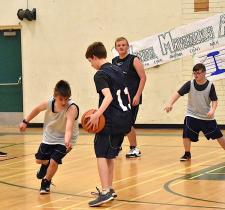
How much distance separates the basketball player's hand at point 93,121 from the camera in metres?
6.33

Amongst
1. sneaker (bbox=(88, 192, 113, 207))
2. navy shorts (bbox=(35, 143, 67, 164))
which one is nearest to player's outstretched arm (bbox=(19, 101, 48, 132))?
navy shorts (bbox=(35, 143, 67, 164))

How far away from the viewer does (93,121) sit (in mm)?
6348

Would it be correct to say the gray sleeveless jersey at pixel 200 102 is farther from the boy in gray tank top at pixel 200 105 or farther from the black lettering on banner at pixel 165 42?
the black lettering on banner at pixel 165 42

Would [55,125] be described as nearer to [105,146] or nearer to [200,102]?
[105,146]

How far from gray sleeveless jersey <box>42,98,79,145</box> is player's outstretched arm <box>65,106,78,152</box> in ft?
0.34

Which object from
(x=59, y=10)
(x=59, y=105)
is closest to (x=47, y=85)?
(x=59, y=10)

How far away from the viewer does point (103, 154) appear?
21.8 ft

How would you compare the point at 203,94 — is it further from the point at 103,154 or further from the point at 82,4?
the point at 82,4

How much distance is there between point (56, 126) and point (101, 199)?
3.75 ft

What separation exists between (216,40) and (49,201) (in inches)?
343

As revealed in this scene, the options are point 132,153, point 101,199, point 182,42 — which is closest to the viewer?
point 101,199

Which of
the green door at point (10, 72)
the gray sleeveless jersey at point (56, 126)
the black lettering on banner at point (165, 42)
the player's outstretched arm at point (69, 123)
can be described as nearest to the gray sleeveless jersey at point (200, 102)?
the gray sleeveless jersey at point (56, 126)

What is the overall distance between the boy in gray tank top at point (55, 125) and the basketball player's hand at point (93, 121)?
1.84ft

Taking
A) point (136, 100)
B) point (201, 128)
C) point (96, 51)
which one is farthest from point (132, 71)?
point (96, 51)
